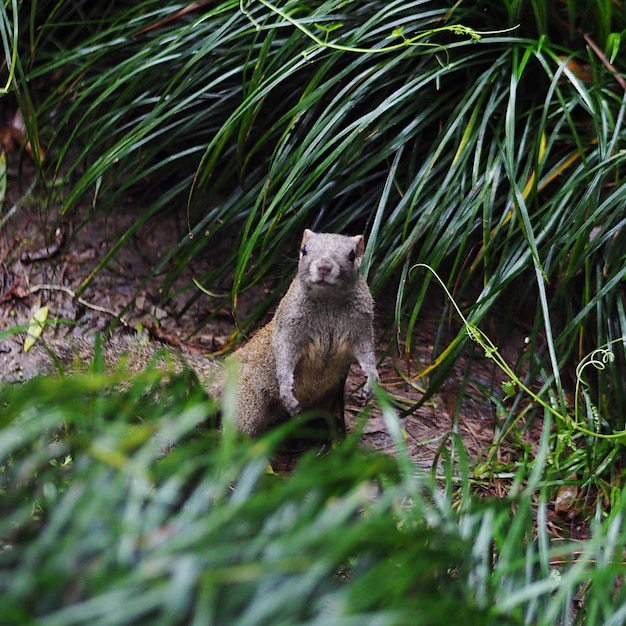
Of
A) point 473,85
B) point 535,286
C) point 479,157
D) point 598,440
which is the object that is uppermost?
point 473,85

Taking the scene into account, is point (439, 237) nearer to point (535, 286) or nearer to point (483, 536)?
point (535, 286)

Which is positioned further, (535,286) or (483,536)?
(535,286)

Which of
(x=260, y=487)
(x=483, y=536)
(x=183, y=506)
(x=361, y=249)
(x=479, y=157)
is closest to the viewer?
(x=183, y=506)

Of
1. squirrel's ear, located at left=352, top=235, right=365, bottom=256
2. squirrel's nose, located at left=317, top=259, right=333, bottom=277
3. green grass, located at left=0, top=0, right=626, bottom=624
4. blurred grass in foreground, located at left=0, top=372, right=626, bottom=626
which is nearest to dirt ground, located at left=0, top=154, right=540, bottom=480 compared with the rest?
green grass, located at left=0, top=0, right=626, bottom=624

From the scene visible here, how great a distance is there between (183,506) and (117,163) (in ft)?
9.97

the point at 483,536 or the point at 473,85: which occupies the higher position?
the point at 473,85

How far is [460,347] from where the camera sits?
3.66 metres

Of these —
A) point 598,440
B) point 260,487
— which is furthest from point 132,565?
point 598,440

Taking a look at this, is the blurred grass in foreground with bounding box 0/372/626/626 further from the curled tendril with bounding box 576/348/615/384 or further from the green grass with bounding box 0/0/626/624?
the curled tendril with bounding box 576/348/615/384

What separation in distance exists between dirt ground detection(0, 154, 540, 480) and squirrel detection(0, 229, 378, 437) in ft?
1.24

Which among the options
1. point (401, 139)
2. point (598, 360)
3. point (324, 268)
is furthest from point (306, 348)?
point (598, 360)

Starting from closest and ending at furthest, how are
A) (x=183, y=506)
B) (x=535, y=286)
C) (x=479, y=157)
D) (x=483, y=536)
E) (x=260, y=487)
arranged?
(x=183, y=506) → (x=260, y=487) → (x=483, y=536) → (x=479, y=157) → (x=535, y=286)

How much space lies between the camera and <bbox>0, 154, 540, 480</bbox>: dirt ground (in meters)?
4.07

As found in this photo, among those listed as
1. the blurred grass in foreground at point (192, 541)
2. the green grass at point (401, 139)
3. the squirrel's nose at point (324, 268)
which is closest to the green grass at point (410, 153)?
the green grass at point (401, 139)
